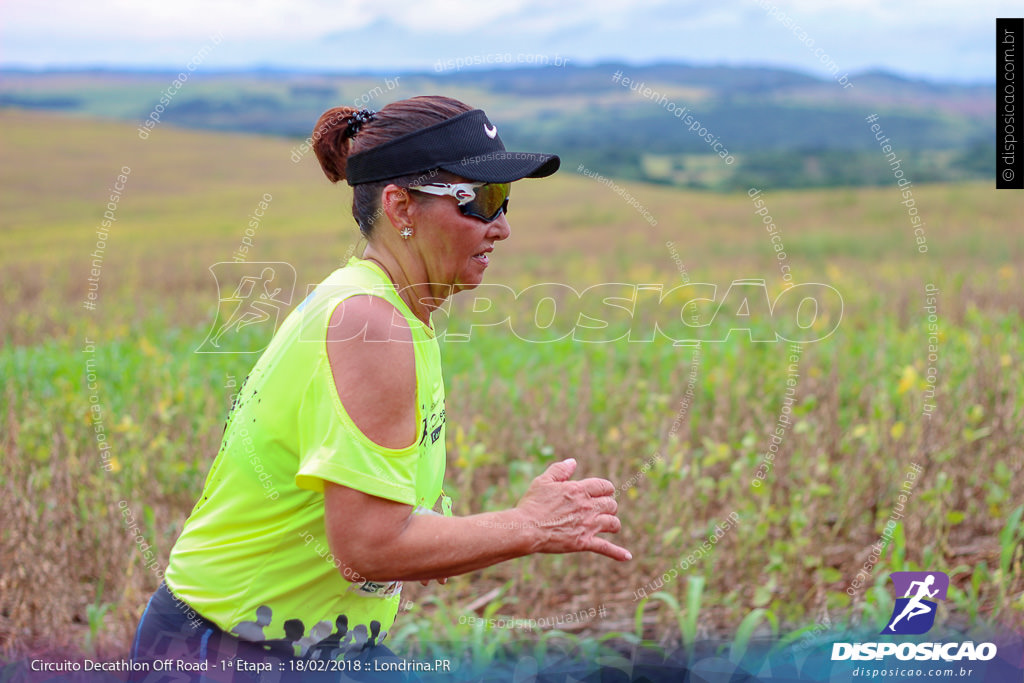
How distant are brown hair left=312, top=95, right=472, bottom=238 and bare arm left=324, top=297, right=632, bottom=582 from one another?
0.95 feet

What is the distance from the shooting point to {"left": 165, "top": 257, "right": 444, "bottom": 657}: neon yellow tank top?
1.57 metres

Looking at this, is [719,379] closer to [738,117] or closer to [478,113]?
[478,113]

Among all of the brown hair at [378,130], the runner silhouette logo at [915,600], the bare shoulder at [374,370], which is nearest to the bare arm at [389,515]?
the bare shoulder at [374,370]

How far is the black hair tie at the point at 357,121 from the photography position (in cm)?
187

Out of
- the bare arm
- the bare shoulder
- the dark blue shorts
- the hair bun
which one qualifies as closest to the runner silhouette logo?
the bare arm

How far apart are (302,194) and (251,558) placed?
743 inches

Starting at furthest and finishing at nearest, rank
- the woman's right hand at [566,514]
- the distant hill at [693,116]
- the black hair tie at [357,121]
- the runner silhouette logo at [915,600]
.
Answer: the distant hill at [693,116], the runner silhouette logo at [915,600], the black hair tie at [357,121], the woman's right hand at [566,514]

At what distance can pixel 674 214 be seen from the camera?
18.2 metres

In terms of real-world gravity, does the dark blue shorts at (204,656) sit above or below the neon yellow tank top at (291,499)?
below

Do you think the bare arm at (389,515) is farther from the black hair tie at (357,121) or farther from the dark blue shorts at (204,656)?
the black hair tie at (357,121)

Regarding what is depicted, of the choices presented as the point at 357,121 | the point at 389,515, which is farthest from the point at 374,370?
the point at 357,121

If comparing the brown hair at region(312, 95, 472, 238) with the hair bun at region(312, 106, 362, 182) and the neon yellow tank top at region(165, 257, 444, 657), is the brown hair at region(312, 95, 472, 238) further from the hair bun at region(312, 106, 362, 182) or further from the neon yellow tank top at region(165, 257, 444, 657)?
the neon yellow tank top at region(165, 257, 444, 657)

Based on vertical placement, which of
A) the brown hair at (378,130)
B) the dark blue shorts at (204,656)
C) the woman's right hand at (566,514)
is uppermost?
the brown hair at (378,130)

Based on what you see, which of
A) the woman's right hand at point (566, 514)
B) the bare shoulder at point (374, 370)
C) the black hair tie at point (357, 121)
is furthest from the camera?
the black hair tie at point (357, 121)
